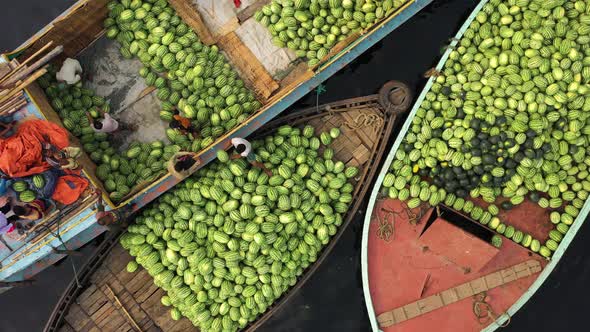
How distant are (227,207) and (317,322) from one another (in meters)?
3.38

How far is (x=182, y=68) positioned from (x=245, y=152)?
1.95m

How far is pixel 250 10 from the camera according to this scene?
7676 millimetres

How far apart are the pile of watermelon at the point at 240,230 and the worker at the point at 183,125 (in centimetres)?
66

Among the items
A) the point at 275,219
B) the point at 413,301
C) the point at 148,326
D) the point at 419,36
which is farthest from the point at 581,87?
the point at 148,326

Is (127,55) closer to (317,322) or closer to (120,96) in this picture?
(120,96)

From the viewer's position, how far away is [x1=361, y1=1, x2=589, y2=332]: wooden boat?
7320mm

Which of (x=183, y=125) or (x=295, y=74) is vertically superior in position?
(x=183, y=125)

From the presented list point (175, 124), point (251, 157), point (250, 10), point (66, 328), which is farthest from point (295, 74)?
point (66, 328)

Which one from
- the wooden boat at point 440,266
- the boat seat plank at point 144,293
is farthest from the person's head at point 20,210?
the wooden boat at point 440,266

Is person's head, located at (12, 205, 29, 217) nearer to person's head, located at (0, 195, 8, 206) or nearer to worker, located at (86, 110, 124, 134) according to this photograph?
person's head, located at (0, 195, 8, 206)

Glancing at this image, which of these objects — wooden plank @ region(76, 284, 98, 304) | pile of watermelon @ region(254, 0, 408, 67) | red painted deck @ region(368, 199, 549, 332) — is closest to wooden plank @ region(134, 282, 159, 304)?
wooden plank @ region(76, 284, 98, 304)

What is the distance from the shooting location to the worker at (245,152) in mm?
6594

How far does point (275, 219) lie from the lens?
22.4 ft

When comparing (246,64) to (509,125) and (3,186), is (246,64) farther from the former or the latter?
(509,125)
